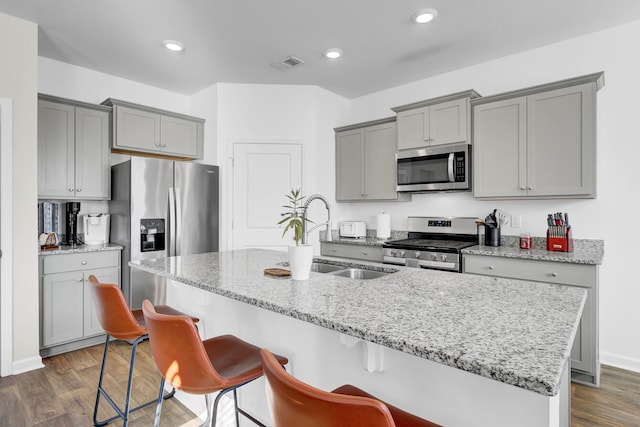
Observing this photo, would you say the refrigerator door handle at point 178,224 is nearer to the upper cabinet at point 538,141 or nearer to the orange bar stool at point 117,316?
the orange bar stool at point 117,316

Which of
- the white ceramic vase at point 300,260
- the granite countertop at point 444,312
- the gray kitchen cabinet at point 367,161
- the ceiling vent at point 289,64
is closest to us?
the granite countertop at point 444,312

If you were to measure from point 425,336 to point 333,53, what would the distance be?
300 centimetres

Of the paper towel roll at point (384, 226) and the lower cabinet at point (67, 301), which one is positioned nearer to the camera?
the lower cabinet at point (67, 301)

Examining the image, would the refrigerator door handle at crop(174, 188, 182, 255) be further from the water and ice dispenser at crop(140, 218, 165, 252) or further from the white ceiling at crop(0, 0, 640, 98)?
the white ceiling at crop(0, 0, 640, 98)

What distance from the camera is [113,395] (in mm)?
2305

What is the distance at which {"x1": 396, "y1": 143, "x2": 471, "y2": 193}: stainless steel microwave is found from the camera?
3.27 meters

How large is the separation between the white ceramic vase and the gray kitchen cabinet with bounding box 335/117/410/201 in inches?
95.2

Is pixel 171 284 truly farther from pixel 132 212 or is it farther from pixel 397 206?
pixel 397 206

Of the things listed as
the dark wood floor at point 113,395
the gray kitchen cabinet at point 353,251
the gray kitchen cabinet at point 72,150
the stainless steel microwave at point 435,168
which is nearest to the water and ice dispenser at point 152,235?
the gray kitchen cabinet at point 72,150

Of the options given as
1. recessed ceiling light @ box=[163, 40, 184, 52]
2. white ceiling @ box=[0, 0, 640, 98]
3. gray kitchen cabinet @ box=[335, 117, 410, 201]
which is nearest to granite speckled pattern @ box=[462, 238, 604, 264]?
gray kitchen cabinet @ box=[335, 117, 410, 201]

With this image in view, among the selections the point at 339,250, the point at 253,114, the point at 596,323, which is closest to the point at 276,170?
the point at 253,114

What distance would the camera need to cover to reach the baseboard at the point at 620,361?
269cm

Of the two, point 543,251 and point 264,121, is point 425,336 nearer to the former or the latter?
point 543,251

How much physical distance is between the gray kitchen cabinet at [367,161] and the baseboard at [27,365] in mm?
3221
